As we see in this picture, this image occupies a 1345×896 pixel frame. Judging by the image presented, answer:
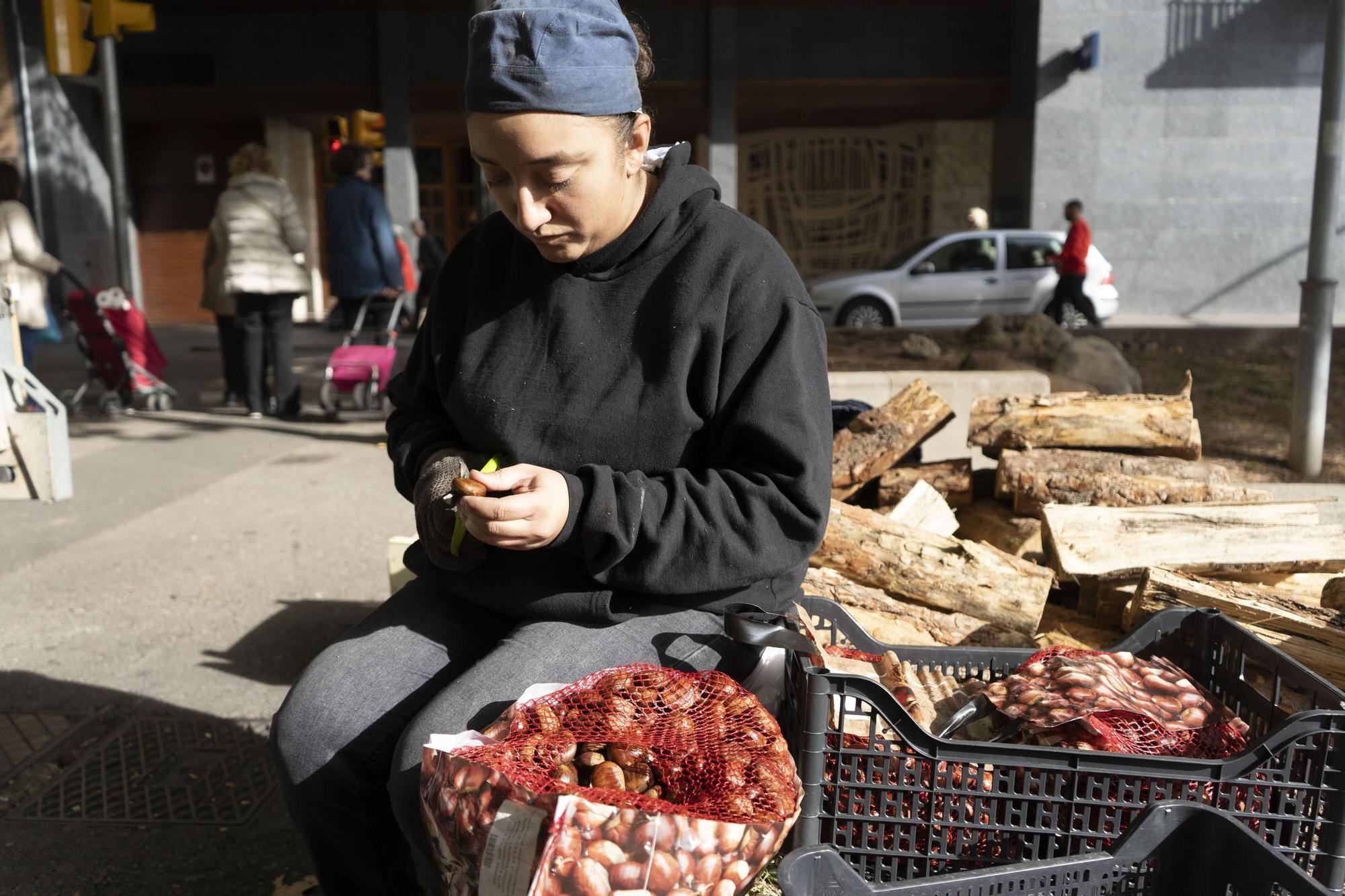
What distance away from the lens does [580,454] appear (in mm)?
2152

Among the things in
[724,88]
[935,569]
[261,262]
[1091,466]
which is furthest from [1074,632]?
[724,88]

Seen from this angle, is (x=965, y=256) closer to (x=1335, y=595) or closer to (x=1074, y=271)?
(x=1074, y=271)

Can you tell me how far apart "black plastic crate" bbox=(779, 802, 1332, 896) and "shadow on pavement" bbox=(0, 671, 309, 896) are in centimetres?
165

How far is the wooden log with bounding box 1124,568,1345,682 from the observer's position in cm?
263

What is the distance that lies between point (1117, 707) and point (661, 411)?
0.94 meters

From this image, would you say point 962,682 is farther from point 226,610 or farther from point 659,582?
point 226,610

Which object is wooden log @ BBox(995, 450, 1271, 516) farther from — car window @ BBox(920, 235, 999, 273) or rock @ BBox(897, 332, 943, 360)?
car window @ BBox(920, 235, 999, 273)

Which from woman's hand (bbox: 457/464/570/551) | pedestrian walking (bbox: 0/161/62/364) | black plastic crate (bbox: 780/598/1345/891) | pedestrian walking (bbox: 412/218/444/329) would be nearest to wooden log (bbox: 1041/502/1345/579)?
black plastic crate (bbox: 780/598/1345/891)

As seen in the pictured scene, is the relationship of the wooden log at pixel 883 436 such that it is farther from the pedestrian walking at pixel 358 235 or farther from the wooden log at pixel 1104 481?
the pedestrian walking at pixel 358 235

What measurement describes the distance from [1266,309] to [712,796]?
70.0 feet

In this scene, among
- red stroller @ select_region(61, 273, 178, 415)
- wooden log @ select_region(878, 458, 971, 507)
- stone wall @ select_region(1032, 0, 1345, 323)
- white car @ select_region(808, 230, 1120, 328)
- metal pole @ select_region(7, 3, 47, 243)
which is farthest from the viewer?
stone wall @ select_region(1032, 0, 1345, 323)

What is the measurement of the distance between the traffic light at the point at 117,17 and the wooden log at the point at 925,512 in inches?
350

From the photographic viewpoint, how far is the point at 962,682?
2.42m

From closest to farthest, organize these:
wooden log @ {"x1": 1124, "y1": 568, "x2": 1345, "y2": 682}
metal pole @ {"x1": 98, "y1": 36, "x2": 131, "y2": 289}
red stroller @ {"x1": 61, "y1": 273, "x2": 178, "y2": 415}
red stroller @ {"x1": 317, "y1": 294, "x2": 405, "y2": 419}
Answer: wooden log @ {"x1": 1124, "y1": 568, "x2": 1345, "y2": 682}
red stroller @ {"x1": 317, "y1": 294, "x2": 405, "y2": 419}
red stroller @ {"x1": 61, "y1": 273, "x2": 178, "y2": 415}
metal pole @ {"x1": 98, "y1": 36, "x2": 131, "y2": 289}
